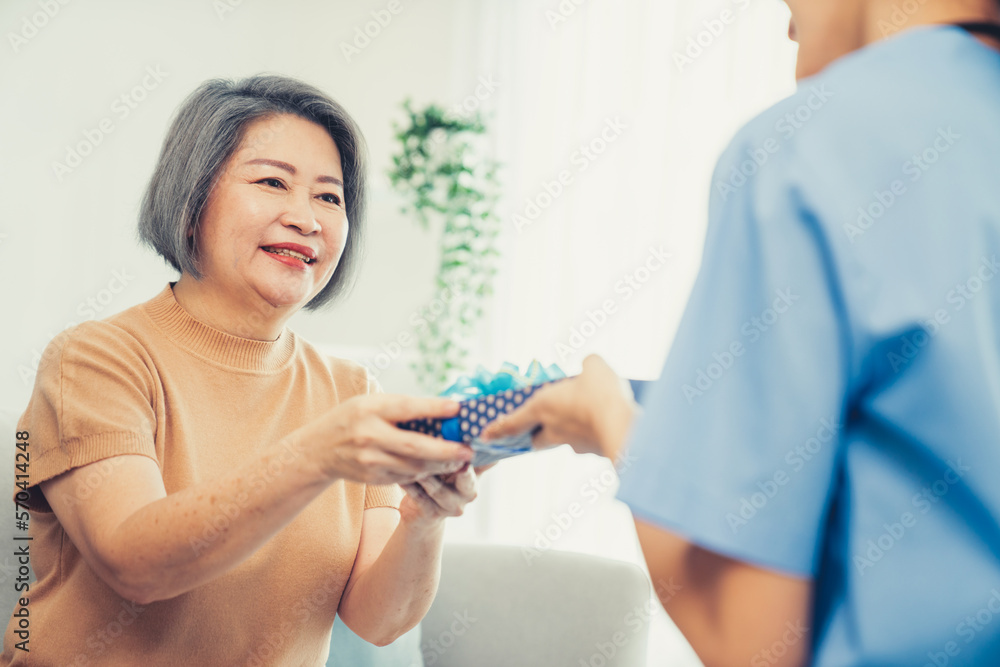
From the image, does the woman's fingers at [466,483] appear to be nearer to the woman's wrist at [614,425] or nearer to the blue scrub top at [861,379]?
the woman's wrist at [614,425]

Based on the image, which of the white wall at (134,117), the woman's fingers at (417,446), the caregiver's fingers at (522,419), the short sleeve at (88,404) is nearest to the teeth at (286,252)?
the short sleeve at (88,404)

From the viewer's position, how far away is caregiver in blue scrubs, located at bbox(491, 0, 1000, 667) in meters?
0.54

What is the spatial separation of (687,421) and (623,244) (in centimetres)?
237

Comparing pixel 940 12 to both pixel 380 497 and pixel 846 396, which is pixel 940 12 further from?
pixel 380 497

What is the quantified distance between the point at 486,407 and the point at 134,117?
275 centimetres

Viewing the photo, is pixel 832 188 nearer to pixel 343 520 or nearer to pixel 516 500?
pixel 343 520

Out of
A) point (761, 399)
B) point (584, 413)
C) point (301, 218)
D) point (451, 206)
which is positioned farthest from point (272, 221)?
point (451, 206)

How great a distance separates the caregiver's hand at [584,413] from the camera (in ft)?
2.30

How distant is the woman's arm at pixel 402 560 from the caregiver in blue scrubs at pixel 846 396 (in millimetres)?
625

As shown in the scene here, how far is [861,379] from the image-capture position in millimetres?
553

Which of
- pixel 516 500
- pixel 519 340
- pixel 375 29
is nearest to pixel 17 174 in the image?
pixel 375 29

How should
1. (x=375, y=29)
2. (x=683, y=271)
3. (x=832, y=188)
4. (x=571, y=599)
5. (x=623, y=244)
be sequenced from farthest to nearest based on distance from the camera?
(x=375, y=29), (x=623, y=244), (x=683, y=271), (x=571, y=599), (x=832, y=188)

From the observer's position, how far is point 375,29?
146 inches

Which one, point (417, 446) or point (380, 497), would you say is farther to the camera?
point (380, 497)
